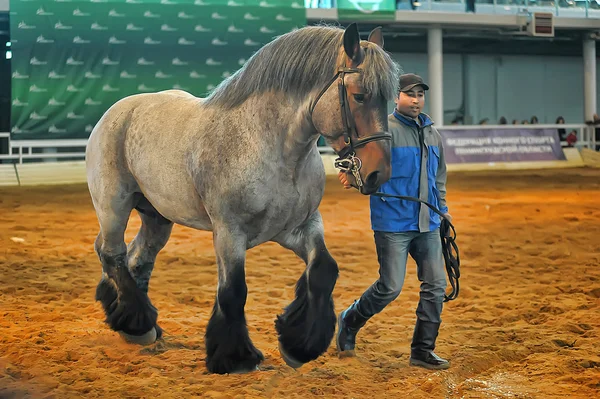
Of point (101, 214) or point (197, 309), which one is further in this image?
point (197, 309)

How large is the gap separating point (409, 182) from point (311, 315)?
93 cm

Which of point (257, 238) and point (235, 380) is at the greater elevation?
point (257, 238)

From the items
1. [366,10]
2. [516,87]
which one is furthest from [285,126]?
[516,87]

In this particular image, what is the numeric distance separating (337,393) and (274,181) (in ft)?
3.63

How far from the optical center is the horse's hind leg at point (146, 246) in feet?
16.0

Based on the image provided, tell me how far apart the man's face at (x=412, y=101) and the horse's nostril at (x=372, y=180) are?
0.81 m

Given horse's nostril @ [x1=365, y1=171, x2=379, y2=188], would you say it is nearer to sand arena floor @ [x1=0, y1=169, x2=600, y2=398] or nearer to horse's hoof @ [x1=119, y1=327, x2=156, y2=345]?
sand arena floor @ [x1=0, y1=169, x2=600, y2=398]

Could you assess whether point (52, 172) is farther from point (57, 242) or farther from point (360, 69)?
point (360, 69)

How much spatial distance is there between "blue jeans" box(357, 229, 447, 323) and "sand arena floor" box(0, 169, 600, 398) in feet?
1.23

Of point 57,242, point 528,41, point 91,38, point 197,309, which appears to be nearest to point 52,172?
point 91,38

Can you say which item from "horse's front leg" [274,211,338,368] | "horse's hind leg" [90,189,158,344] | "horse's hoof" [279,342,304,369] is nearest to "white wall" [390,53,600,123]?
"horse's hind leg" [90,189,158,344]

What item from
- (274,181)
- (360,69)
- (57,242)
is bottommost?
(57,242)

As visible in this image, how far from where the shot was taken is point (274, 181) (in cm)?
363

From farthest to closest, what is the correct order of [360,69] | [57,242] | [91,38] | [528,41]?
[528,41] → [91,38] → [57,242] → [360,69]
